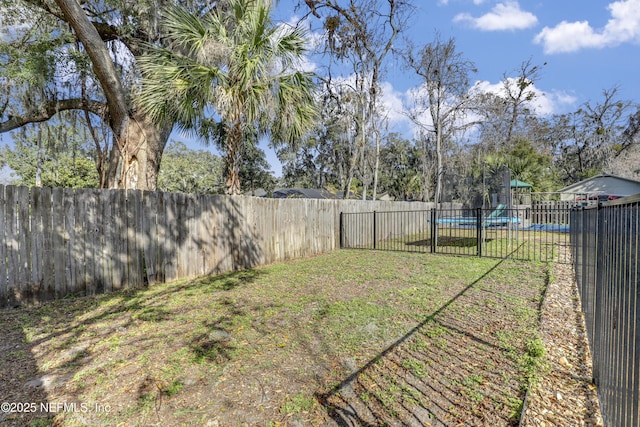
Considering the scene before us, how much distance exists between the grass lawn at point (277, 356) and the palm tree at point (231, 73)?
3.19 metres

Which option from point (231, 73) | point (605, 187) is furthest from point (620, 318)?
point (605, 187)

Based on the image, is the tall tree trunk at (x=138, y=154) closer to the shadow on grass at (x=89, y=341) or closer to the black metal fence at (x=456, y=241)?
the shadow on grass at (x=89, y=341)

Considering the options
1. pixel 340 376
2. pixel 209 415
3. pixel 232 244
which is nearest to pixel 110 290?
pixel 232 244

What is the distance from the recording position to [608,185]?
17.4m

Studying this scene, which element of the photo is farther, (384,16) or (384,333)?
(384,16)

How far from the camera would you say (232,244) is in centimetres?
616

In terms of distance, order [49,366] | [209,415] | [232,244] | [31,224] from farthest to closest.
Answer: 1. [232,244]
2. [31,224]
3. [49,366]
4. [209,415]

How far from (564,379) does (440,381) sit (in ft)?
3.23

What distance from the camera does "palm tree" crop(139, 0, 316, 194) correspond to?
538cm

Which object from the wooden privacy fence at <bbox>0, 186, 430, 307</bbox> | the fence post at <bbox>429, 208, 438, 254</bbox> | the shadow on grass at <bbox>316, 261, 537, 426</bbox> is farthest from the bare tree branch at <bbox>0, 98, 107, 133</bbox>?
the fence post at <bbox>429, 208, 438, 254</bbox>

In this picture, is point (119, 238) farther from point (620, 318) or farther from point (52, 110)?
point (620, 318)

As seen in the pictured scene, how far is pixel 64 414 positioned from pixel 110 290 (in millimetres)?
3061

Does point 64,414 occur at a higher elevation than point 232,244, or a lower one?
lower

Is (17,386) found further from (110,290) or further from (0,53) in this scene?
(0,53)
